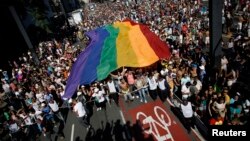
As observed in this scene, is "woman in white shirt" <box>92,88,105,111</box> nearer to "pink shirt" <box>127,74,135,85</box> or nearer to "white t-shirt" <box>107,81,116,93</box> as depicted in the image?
"white t-shirt" <box>107,81,116,93</box>

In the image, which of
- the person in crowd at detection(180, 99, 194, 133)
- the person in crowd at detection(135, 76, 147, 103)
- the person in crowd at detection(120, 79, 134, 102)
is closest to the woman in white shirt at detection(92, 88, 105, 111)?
the person in crowd at detection(120, 79, 134, 102)

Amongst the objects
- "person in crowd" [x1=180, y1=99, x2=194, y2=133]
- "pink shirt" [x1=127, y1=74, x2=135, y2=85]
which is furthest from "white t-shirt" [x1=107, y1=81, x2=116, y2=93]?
"person in crowd" [x1=180, y1=99, x2=194, y2=133]

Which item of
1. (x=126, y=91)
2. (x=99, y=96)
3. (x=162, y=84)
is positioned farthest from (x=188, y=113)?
(x=99, y=96)

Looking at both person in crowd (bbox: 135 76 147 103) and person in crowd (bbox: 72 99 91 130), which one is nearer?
person in crowd (bbox: 72 99 91 130)

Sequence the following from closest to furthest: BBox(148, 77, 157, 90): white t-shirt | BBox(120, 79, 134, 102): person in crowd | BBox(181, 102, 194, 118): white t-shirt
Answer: BBox(181, 102, 194, 118): white t-shirt → BBox(148, 77, 157, 90): white t-shirt → BBox(120, 79, 134, 102): person in crowd

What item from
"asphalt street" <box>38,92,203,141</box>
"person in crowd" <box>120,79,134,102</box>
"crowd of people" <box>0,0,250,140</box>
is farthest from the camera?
"person in crowd" <box>120,79,134,102</box>

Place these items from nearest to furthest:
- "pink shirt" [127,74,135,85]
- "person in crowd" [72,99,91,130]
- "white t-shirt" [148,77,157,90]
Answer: "person in crowd" [72,99,91,130]
"white t-shirt" [148,77,157,90]
"pink shirt" [127,74,135,85]

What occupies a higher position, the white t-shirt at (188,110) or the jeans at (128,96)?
the white t-shirt at (188,110)

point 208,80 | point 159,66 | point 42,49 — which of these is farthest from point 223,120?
point 42,49

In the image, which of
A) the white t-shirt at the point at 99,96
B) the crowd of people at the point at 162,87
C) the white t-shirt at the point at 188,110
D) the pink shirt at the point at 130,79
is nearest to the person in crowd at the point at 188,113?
the white t-shirt at the point at 188,110

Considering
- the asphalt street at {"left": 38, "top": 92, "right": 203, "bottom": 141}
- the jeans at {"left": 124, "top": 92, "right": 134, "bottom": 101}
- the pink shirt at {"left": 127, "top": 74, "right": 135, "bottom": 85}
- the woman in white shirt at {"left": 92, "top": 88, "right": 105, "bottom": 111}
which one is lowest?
the asphalt street at {"left": 38, "top": 92, "right": 203, "bottom": 141}

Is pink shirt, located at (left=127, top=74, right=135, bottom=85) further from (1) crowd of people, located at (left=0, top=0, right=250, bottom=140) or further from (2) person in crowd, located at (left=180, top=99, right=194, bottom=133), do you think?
(2) person in crowd, located at (left=180, top=99, right=194, bottom=133)

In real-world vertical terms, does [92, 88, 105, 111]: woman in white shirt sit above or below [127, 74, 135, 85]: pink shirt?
below

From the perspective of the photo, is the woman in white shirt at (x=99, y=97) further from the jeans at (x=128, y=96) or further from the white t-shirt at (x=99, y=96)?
the jeans at (x=128, y=96)
